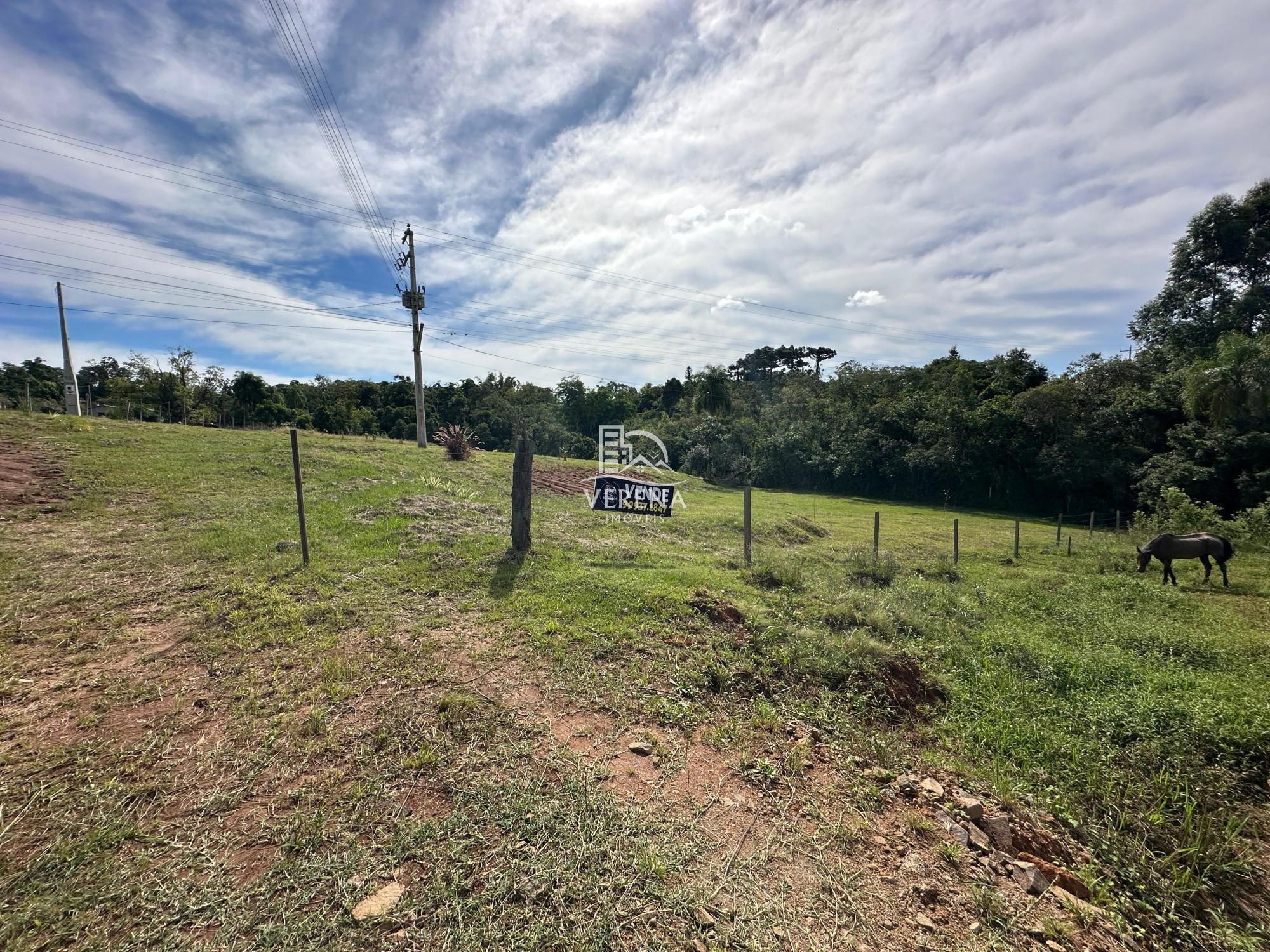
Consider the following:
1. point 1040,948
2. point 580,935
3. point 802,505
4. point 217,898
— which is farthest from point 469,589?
point 802,505

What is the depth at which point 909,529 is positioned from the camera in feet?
58.6

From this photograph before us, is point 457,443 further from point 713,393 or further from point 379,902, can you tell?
point 713,393

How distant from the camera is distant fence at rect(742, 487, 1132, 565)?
12391 millimetres

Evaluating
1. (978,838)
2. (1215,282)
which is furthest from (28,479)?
(1215,282)

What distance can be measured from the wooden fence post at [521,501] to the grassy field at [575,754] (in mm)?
346

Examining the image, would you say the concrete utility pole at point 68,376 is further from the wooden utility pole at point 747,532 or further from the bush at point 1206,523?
the bush at point 1206,523

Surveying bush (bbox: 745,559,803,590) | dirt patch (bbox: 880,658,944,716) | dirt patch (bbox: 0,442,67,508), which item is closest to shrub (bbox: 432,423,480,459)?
dirt patch (bbox: 0,442,67,508)

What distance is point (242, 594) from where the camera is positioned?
16.5 ft

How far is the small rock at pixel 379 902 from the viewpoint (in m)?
1.91

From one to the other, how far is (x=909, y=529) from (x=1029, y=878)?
17595 mm

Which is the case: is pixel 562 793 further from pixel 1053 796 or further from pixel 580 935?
pixel 1053 796

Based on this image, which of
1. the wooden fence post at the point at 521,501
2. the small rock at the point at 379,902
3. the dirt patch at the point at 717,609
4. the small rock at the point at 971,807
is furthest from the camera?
the wooden fence post at the point at 521,501

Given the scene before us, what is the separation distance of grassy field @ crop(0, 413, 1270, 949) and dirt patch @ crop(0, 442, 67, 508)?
43.9 inches

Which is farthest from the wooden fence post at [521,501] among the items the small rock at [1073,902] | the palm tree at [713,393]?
the palm tree at [713,393]
